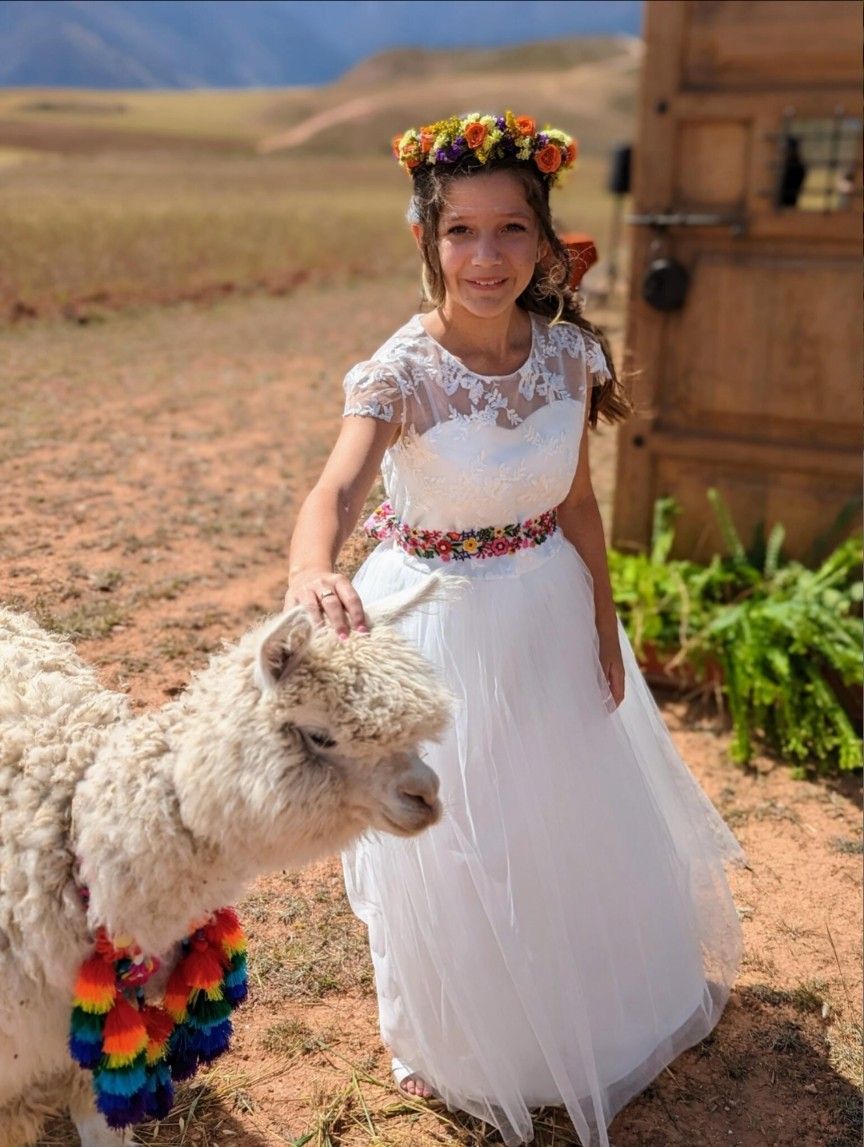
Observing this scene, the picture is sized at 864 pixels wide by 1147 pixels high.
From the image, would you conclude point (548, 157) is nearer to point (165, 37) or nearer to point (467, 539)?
point (467, 539)

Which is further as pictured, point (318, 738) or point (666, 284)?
point (666, 284)

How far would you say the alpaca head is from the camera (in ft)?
5.45

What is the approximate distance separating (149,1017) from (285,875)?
1284 mm

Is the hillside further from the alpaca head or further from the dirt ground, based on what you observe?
the alpaca head

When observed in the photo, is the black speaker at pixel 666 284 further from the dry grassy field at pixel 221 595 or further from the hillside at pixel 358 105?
the hillside at pixel 358 105

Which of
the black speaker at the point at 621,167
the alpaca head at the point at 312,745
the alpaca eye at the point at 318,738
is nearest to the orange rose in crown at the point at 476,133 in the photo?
the alpaca head at the point at 312,745

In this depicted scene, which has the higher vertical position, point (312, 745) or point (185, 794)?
point (312, 745)

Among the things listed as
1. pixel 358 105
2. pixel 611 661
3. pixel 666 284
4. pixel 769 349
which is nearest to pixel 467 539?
pixel 611 661

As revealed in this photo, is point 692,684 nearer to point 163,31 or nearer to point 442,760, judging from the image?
point 442,760

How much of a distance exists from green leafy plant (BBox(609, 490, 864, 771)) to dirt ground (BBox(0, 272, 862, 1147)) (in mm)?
193

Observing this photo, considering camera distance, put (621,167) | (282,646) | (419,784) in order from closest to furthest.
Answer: (282,646)
(419,784)
(621,167)

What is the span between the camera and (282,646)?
5.31ft

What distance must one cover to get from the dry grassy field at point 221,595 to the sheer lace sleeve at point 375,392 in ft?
1.61

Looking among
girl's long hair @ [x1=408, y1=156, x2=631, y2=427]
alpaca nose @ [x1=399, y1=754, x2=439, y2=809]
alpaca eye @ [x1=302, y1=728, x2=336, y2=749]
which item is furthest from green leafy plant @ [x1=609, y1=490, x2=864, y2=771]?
alpaca eye @ [x1=302, y1=728, x2=336, y2=749]
